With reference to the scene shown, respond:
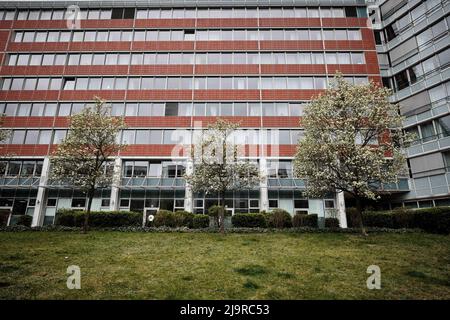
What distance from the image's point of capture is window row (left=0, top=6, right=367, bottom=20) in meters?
38.5

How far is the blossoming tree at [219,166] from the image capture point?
20766mm

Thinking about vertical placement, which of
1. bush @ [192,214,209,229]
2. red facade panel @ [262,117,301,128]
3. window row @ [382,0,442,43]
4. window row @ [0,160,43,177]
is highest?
window row @ [382,0,442,43]

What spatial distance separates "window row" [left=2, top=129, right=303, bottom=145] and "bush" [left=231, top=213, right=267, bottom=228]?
12011mm

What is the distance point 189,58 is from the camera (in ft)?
120

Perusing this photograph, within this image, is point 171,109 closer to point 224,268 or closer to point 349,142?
point 349,142

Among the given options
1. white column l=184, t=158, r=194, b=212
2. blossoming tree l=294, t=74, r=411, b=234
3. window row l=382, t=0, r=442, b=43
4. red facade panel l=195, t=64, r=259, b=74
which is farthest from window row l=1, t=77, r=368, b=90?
blossoming tree l=294, t=74, r=411, b=234

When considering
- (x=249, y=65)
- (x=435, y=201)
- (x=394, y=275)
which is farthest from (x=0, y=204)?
(x=435, y=201)

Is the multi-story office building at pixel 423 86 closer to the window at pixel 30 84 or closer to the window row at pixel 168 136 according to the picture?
the window row at pixel 168 136

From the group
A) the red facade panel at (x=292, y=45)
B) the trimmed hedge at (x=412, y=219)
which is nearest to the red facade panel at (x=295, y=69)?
the red facade panel at (x=292, y=45)

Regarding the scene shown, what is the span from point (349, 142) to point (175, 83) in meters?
24.8

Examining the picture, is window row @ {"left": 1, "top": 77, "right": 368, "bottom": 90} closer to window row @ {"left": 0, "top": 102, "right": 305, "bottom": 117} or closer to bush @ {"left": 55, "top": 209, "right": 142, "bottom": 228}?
window row @ {"left": 0, "top": 102, "right": 305, "bottom": 117}

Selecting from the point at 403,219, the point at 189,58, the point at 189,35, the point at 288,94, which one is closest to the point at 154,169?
the point at 189,58

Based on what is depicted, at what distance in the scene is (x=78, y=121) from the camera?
20344 millimetres

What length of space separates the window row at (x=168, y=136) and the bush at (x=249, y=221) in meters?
12.0
